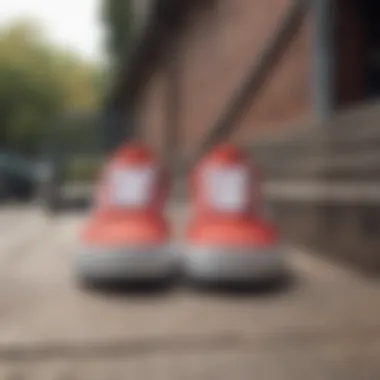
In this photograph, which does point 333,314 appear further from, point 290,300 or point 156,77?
point 156,77

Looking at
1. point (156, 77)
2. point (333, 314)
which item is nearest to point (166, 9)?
Result: point (156, 77)

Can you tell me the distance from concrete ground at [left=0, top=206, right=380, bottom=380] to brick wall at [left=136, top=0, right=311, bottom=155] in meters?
0.80

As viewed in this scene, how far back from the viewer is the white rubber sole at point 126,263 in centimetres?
115

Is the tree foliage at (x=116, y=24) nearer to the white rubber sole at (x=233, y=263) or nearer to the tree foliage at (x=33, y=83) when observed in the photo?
the tree foliage at (x=33, y=83)

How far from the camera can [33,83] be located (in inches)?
539

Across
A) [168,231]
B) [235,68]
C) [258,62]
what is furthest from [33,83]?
[168,231]

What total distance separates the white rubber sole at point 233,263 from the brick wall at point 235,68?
0.77 meters

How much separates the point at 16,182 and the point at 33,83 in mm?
8917

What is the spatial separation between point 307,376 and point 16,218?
8.02 feet

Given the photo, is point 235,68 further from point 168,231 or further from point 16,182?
point 16,182

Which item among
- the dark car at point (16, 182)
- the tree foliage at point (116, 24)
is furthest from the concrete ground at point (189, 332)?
the tree foliage at point (116, 24)

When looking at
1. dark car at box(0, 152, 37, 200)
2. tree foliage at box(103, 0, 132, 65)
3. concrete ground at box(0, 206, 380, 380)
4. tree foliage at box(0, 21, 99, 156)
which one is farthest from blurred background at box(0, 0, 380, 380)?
tree foliage at box(103, 0, 132, 65)

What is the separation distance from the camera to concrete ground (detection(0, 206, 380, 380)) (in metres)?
0.82

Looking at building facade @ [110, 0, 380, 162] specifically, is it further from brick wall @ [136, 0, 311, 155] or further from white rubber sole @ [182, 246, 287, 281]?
white rubber sole @ [182, 246, 287, 281]
